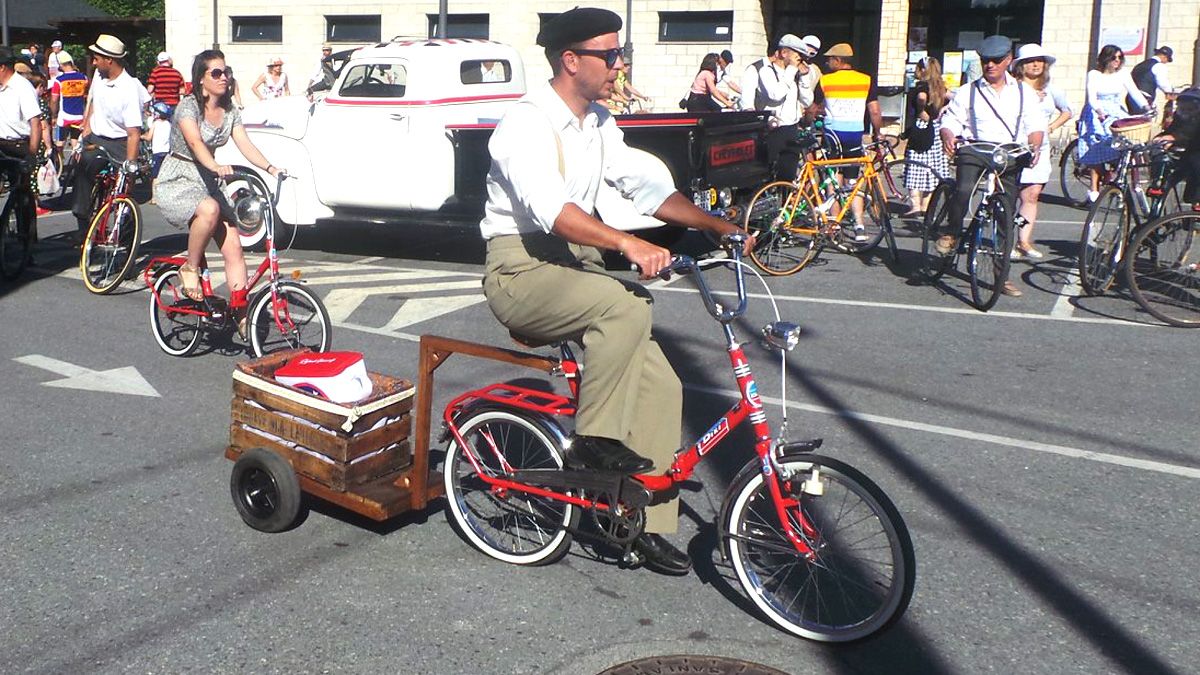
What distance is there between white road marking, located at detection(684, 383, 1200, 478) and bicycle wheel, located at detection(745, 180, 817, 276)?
156 inches

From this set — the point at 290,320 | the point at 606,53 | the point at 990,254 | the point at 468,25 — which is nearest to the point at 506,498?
the point at 606,53

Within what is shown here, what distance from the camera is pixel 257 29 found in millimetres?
33625

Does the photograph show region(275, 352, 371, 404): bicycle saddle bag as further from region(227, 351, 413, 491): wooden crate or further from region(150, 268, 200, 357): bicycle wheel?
region(150, 268, 200, 357): bicycle wheel

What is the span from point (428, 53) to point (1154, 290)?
6.78 meters

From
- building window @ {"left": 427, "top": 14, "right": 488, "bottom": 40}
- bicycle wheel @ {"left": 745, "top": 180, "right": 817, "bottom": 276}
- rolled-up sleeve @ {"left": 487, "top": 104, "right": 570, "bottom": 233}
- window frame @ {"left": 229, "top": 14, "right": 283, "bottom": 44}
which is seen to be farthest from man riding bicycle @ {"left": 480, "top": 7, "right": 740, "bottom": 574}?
window frame @ {"left": 229, "top": 14, "right": 283, "bottom": 44}

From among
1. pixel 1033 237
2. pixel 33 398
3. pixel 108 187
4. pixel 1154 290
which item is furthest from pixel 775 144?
pixel 33 398

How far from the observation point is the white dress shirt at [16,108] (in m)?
11.1

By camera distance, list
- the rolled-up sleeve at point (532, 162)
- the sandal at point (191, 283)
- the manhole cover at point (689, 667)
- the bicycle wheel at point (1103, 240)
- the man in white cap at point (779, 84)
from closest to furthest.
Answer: the manhole cover at point (689, 667), the rolled-up sleeve at point (532, 162), the sandal at point (191, 283), the bicycle wheel at point (1103, 240), the man in white cap at point (779, 84)

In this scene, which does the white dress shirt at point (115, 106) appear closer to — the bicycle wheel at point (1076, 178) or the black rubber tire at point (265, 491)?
the black rubber tire at point (265, 491)


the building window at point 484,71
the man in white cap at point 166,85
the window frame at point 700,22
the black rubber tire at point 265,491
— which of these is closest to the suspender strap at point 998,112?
the building window at point 484,71

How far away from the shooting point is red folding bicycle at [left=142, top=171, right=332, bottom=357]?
7219 mm

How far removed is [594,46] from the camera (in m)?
4.20

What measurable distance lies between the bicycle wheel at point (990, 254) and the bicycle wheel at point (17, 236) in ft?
24.2

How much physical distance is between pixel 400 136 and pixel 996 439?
7.33 meters
